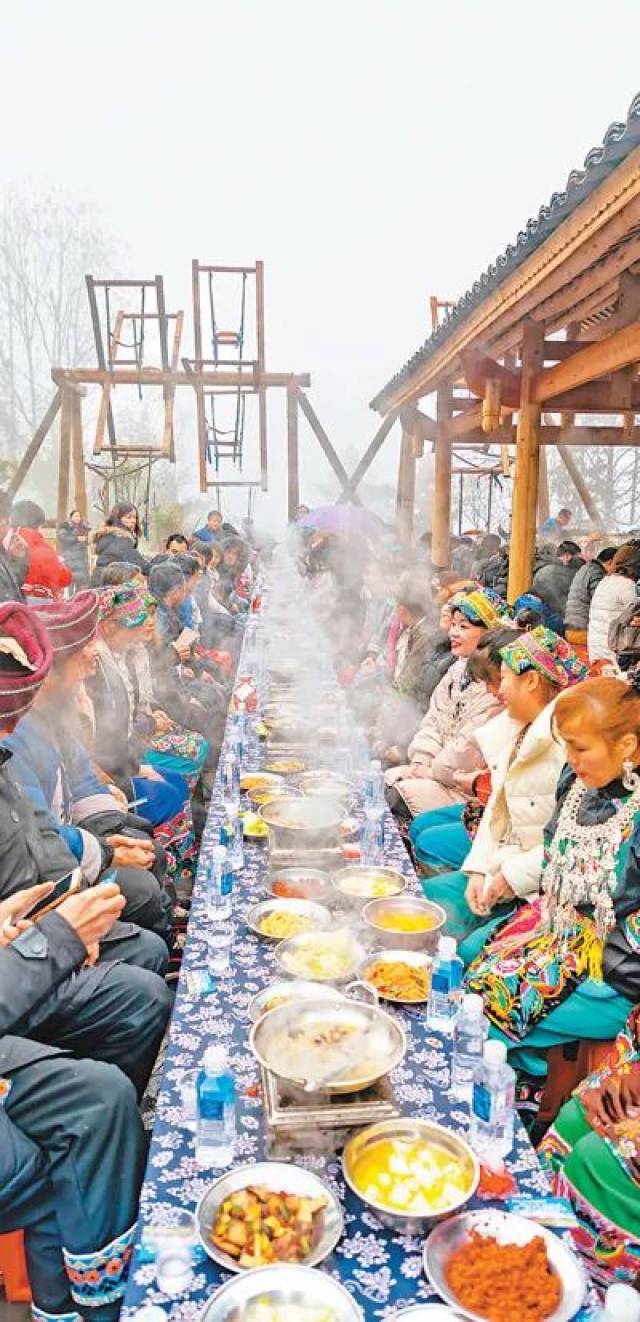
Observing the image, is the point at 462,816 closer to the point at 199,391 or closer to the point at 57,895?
the point at 57,895

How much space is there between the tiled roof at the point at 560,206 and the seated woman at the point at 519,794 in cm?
194

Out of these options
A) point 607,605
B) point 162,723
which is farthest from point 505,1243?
point 607,605

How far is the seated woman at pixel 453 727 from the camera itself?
496 centimetres

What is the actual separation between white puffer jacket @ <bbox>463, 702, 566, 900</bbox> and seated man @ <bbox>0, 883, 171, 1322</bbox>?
71.0 inches

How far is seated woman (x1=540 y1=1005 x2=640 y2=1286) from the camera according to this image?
2092 mm

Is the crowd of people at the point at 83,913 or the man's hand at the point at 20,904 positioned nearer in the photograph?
the crowd of people at the point at 83,913

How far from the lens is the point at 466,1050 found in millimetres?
2084

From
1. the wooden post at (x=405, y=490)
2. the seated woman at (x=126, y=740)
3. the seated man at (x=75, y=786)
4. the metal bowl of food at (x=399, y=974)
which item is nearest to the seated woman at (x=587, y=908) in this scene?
the metal bowl of food at (x=399, y=974)

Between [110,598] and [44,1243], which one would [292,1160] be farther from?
[110,598]

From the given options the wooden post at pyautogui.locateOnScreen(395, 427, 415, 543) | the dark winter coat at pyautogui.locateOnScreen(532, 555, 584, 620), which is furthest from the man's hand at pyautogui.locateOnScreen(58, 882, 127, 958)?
the wooden post at pyautogui.locateOnScreen(395, 427, 415, 543)

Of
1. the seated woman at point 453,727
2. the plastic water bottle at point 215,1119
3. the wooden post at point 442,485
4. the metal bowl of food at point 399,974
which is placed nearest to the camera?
the plastic water bottle at point 215,1119

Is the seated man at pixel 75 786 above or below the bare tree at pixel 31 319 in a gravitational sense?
below

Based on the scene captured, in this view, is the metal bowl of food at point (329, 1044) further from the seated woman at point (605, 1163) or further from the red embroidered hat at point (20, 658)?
the red embroidered hat at point (20, 658)

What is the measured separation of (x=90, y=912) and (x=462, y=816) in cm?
276
